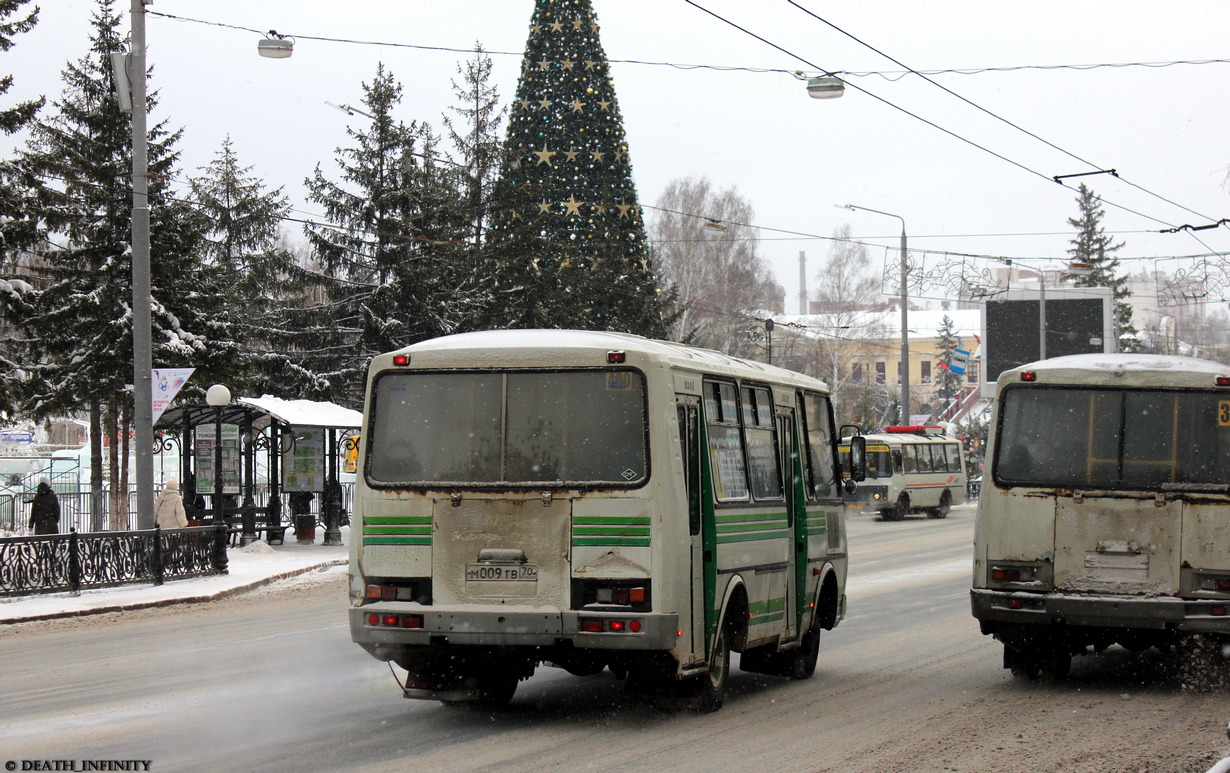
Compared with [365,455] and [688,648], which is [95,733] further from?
[688,648]

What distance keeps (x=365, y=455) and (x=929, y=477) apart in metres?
37.9

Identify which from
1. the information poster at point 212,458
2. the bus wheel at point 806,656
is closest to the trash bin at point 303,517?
the information poster at point 212,458

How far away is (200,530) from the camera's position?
70.1ft

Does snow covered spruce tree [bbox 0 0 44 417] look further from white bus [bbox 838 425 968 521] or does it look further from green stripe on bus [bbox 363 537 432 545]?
white bus [bbox 838 425 968 521]

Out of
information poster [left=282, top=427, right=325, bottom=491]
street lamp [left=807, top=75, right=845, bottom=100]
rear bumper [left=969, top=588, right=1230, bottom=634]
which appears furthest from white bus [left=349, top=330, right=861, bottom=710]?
information poster [left=282, top=427, right=325, bottom=491]

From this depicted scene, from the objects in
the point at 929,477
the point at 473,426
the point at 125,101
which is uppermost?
the point at 125,101

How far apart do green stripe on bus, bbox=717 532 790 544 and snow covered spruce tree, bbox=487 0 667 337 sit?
79.5 ft

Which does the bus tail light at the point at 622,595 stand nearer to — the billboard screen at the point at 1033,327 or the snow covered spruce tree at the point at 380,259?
the snow covered spruce tree at the point at 380,259

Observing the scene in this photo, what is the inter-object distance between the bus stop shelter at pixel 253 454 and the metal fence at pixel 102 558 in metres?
3.93

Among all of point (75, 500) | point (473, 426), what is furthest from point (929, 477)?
point (473, 426)

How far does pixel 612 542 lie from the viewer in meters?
8.81

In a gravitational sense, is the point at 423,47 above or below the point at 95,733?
above

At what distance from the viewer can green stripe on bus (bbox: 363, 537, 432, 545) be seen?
9078mm

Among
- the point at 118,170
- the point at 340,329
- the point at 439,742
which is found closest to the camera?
the point at 439,742
